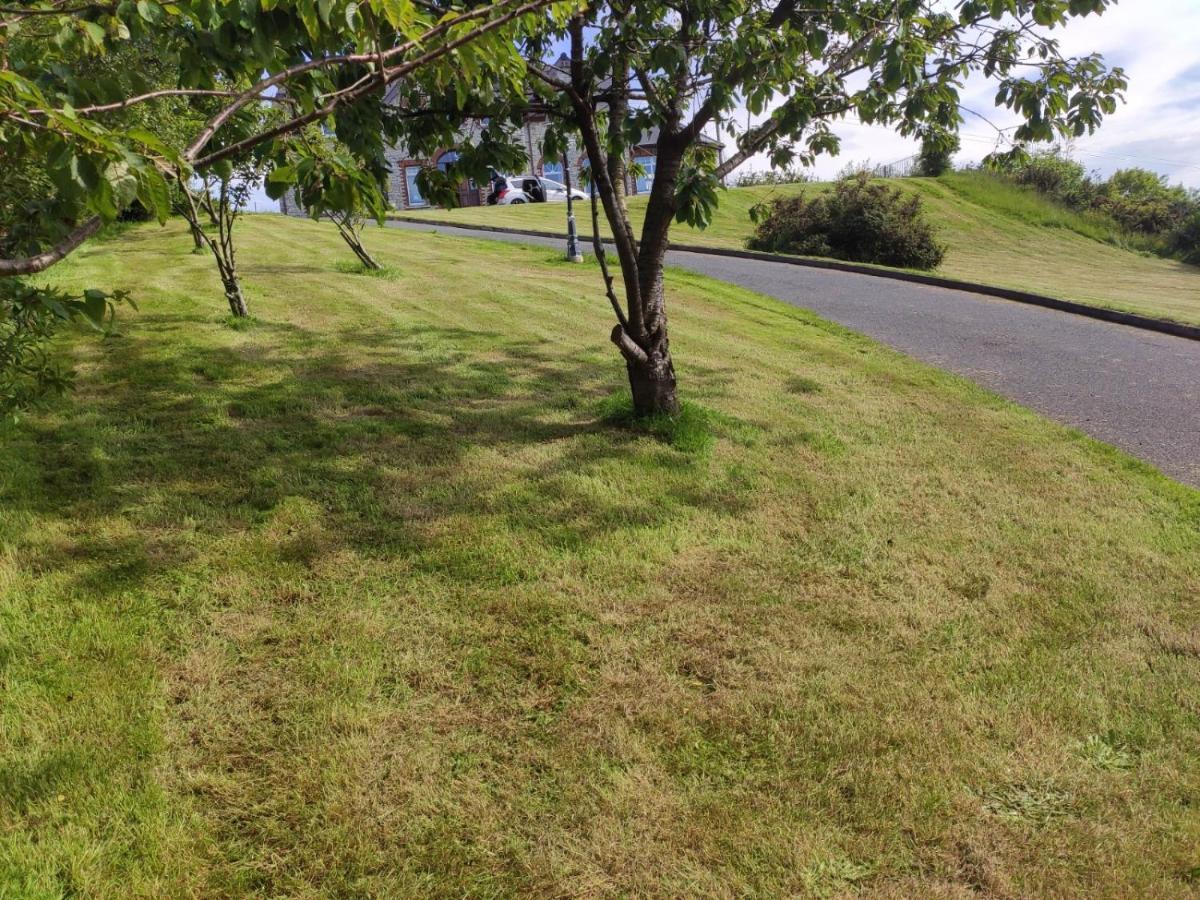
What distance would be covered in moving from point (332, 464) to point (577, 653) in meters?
2.56

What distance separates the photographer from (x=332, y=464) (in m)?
4.88

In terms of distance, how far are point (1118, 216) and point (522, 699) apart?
4037cm

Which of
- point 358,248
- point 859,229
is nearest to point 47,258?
point 358,248

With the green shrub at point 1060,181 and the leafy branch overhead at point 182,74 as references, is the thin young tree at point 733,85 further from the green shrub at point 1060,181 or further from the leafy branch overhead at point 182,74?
the green shrub at point 1060,181

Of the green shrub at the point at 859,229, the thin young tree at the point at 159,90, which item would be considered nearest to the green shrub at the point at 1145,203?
the green shrub at the point at 859,229

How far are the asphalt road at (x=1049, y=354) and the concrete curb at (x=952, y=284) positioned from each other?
0.87 ft

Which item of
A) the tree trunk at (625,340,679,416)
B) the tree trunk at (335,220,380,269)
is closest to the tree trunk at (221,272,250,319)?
the tree trunk at (335,220,380,269)

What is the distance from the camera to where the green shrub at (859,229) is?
65.9 ft

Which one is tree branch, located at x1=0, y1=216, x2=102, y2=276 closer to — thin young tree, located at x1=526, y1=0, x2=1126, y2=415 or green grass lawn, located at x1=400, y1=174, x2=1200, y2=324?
thin young tree, located at x1=526, y1=0, x2=1126, y2=415

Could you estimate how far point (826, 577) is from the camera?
3840 millimetres

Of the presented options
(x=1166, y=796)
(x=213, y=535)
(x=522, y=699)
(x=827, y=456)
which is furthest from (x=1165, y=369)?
(x=213, y=535)

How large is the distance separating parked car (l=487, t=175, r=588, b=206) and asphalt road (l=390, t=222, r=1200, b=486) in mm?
23149

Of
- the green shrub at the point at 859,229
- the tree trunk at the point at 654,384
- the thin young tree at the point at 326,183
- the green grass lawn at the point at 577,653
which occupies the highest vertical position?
the green shrub at the point at 859,229

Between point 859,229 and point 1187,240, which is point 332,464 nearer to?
point 859,229
